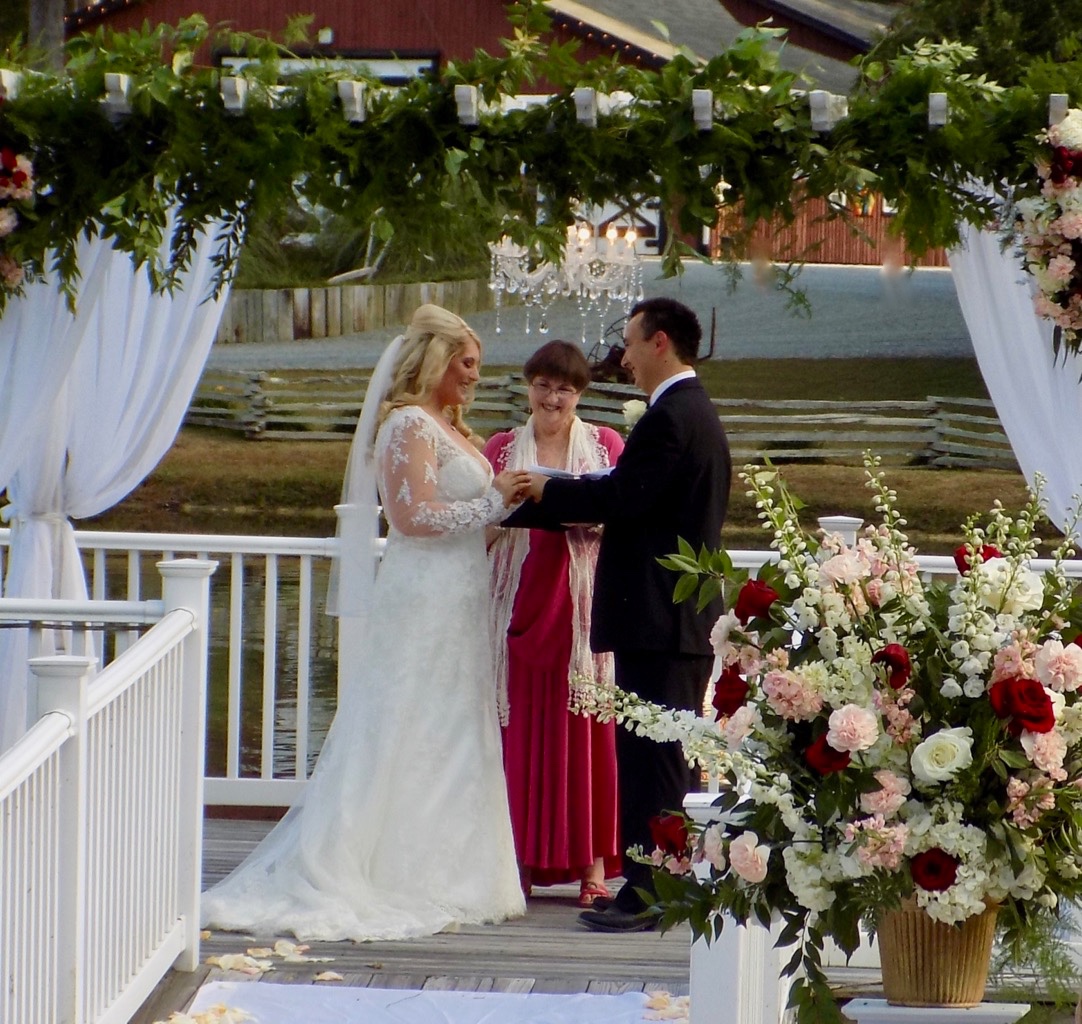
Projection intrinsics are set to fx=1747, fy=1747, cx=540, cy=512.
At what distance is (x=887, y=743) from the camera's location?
2.12 meters

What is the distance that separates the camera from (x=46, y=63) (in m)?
4.69

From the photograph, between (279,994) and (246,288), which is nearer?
(279,994)

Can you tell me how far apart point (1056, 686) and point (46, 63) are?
11.6 feet

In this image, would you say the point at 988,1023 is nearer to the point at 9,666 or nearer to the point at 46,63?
the point at 46,63

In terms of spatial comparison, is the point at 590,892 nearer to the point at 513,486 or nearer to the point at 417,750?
the point at 417,750

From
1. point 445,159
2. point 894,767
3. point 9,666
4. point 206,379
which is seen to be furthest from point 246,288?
point 894,767

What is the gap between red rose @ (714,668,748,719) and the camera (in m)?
2.22

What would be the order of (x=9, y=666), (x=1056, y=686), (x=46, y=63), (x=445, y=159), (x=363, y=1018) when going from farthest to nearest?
(x=9, y=666) → (x=46, y=63) → (x=445, y=159) → (x=363, y=1018) → (x=1056, y=686)

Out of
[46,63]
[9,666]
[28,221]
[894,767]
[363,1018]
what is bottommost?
[363,1018]

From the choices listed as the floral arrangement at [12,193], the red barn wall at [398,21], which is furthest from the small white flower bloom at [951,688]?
the red barn wall at [398,21]

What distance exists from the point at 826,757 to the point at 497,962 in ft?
8.32

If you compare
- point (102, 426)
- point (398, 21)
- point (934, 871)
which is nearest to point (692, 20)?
point (398, 21)

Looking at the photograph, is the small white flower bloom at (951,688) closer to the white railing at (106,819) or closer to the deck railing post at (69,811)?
the white railing at (106,819)

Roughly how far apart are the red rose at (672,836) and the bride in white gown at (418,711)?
2512 millimetres
